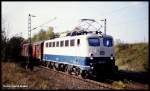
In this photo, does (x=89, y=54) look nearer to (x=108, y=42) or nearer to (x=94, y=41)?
(x=94, y=41)

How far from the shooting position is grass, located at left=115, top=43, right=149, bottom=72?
32.1 metres

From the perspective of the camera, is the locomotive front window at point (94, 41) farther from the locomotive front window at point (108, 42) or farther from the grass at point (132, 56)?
the grass at point (132, 56)

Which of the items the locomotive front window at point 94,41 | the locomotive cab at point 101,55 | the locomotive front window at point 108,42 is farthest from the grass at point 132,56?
the locomotive front window at point 94,41

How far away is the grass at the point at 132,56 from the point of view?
3209 cm

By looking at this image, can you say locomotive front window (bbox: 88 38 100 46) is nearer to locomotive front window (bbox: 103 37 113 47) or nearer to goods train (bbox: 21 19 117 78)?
goods train (bbox: 21 19 117 78)

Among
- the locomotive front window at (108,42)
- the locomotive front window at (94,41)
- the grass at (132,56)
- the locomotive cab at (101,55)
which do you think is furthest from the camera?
the grass at (132,56)

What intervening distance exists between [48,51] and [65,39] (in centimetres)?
699

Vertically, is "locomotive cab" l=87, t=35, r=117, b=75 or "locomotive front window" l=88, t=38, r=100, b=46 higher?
"locomotive front window" l=88, t=38, r=100, b=46

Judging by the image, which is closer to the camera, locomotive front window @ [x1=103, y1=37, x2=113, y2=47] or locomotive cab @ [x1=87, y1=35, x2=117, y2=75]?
locomotive cab @ [x1=87, y1=35, x2=117, y2=75]

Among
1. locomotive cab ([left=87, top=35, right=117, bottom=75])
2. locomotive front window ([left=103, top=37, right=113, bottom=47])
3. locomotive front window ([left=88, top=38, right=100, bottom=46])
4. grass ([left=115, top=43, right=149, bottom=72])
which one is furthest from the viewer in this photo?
grass ([left=115, top=43, right=149, bottom=72])

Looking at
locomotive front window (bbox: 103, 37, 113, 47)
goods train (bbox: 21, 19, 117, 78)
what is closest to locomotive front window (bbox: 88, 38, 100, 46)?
goods train (bbox: 21, 19, 117, 78)

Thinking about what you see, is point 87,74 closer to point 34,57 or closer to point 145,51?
point 145,51

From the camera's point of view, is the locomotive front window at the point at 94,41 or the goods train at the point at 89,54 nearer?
the goods train at the point at 89,54

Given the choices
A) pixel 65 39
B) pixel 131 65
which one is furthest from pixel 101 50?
pixel 131 65
